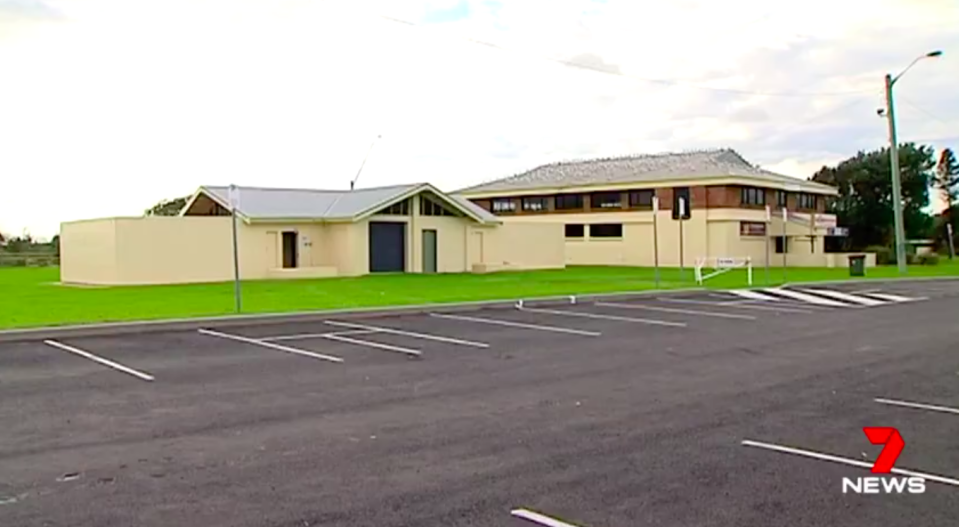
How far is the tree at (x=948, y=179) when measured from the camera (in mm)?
101062

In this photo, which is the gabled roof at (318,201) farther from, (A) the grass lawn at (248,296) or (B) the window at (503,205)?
(B) the window at (503,205)

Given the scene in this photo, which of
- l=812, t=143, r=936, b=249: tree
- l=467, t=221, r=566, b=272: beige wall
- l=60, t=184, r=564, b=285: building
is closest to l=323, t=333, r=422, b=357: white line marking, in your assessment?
l=60, t=184, r=564, b=285: building

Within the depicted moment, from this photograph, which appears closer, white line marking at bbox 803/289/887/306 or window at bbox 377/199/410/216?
white line marking at bbox 803/289/887/306

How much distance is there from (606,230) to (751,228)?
30.0 ft

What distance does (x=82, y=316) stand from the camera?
19.4 metres

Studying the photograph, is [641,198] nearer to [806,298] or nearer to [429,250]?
[429,250]

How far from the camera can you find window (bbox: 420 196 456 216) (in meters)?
44.6

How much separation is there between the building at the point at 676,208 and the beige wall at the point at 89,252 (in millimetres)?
24915

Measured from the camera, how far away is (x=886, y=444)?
7.75m

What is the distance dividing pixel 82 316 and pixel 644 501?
52.7 ft

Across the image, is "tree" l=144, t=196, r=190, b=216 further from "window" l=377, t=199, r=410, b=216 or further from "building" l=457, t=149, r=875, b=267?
"window" l=377, t=199, r=410, b=216

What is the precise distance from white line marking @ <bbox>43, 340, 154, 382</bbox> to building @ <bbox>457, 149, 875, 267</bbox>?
39.6 m

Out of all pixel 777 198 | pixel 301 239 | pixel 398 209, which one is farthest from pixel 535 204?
pixel 301 239

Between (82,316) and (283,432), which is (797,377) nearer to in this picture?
(283,432)
